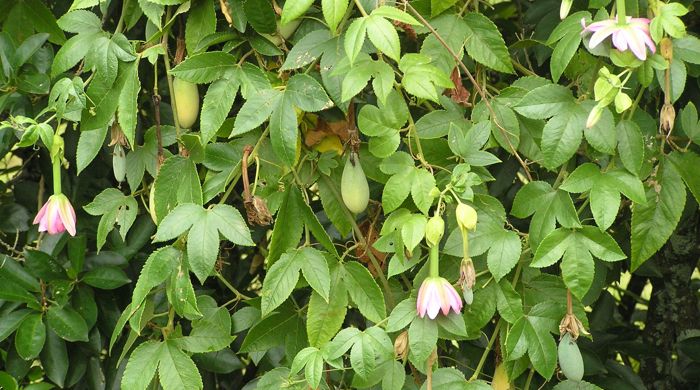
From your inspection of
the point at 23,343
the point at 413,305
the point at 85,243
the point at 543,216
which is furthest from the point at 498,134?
the point at 23,343

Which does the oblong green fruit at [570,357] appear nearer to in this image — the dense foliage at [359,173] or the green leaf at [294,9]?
the dense foliage at [359,173]

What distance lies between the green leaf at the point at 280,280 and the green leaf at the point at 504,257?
0.80 ft

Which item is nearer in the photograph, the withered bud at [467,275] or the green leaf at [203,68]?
the withered bud at [467,275]

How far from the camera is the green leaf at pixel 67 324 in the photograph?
1.55 m

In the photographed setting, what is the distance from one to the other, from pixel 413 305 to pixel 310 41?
1.20 ft

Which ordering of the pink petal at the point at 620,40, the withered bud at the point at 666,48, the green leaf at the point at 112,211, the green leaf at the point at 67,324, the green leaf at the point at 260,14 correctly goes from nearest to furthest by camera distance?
the pink petal at the point at 620,40
the withered bud at the point at 666,48
the green leaf at the point at 260,14
the green leaf at the point at 112,211
the green leaf at the point at 67,324

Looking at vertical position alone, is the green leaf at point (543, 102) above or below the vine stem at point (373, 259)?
above

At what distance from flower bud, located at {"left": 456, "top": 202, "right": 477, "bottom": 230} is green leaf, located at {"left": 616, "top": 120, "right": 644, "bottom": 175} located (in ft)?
0.69

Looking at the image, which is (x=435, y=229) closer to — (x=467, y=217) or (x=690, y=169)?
(x=467, y=217)

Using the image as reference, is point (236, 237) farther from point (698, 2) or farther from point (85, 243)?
point (698, 2)

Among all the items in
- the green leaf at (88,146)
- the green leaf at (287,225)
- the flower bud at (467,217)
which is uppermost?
the flower bud at (467,217)

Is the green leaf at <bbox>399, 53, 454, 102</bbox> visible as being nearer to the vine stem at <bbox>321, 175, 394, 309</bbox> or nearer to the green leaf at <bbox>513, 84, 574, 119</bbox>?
the green leaf at <bbox>513, 84, 574, 119</bbox>

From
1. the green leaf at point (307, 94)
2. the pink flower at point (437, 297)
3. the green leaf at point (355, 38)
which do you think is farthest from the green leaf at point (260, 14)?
the pink flower at point (437, 297)

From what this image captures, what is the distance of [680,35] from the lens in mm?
1146
